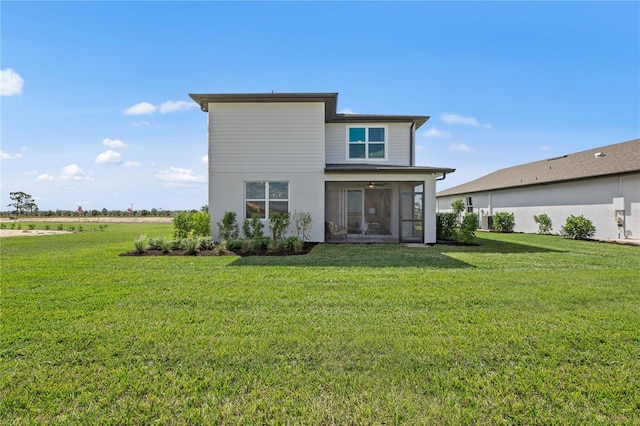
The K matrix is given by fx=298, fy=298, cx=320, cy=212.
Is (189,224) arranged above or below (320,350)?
above

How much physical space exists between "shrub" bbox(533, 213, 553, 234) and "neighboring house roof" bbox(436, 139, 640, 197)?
2012 millimetres

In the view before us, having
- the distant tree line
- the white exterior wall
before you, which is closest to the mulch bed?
the white exterior wall

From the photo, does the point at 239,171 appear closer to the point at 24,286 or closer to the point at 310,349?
the point at 24,286

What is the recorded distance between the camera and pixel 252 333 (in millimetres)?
3498

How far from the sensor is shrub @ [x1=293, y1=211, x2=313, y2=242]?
471 inches

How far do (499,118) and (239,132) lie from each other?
629 inches

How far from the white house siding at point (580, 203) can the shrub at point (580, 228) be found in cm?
50

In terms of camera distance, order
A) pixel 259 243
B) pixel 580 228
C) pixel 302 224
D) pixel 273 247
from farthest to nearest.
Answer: pixel 580 228, pixel 302 224, pixel 259 243, pixel 273 247

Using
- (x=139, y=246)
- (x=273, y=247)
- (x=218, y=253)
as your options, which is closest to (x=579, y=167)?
(x=273, y=247)

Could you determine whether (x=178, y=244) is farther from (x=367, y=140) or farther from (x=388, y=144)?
(x=388, y=144)

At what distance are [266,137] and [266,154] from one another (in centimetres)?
68

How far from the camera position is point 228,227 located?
11.6 meters

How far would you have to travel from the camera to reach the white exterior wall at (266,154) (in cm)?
1202

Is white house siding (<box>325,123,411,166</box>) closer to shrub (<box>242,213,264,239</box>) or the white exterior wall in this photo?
the white exterior wall
